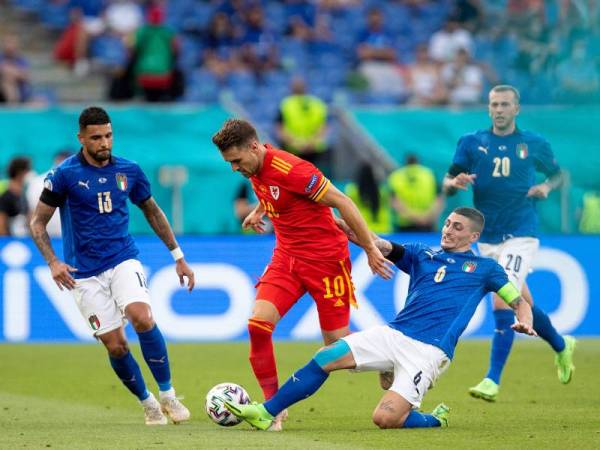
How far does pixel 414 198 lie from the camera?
19156 mm

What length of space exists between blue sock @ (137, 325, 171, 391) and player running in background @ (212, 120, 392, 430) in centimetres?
71

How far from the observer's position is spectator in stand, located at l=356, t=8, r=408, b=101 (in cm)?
2284

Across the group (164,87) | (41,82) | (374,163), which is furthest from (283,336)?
(41,82)

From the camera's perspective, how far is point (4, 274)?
16.2 m

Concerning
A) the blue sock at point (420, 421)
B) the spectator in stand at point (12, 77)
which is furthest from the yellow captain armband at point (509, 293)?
the spectator in stand at point (12, 77)

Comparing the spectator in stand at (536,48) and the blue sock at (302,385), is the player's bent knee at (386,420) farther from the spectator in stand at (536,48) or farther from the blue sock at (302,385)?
the spectator in stand at (536,48)

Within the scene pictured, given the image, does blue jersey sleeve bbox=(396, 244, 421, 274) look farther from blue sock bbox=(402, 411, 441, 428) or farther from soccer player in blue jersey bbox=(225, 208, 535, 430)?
blue sock bbox=(402, 411, 441, 428)

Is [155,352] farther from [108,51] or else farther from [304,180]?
[108,51]

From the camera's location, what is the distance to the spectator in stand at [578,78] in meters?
20.6

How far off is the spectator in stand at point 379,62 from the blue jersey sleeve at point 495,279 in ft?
46.0

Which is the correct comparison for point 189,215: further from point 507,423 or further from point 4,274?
point 507,423

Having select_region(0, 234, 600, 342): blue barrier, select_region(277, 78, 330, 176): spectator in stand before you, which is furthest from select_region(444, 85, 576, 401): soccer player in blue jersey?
select_region(277, 78, 330, 176): spectator in stand

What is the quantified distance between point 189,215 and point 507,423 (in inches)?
397

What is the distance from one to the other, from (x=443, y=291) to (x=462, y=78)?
570 inches
